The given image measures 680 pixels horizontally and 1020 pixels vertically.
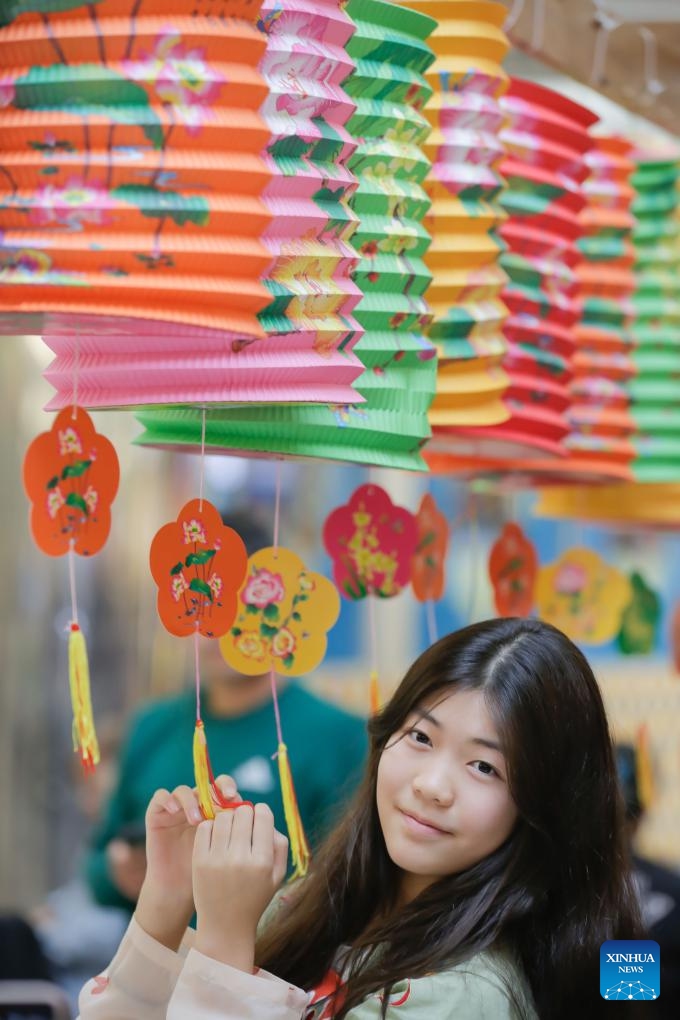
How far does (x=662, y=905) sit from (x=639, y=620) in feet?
2.29

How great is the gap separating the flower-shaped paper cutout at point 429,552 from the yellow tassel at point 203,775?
0.47 metres

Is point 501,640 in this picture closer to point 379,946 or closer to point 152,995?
point 379,946

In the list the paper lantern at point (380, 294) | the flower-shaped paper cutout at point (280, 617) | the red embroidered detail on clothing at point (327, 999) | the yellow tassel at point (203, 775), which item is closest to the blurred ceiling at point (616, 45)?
the paper lantern at point (380, 294)

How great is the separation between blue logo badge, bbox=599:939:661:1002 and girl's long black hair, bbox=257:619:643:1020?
0.01 metres

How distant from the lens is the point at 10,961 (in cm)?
260

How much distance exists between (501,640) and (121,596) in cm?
328

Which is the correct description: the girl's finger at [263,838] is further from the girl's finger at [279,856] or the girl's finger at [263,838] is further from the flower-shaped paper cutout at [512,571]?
the flower-shaped paper cutout at [512,571]

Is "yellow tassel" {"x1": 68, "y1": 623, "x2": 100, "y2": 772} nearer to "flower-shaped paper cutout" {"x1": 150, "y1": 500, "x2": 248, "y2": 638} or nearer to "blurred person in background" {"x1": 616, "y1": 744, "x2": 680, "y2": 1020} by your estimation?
"flower-shaped paper cutout" {"x1": 150, "y1": 500, "x2": 248, "y2": 638}

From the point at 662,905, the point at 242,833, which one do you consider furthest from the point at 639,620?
the point at 242,833

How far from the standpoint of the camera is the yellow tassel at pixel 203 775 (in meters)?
1.18

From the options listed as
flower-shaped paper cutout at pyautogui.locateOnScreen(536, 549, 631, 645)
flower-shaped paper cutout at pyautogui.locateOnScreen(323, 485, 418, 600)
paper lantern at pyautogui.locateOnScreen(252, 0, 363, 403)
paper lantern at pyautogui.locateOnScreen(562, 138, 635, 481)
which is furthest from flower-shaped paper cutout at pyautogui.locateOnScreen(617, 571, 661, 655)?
paper lantern at pyautogui.locateOnScreen(252, 0, 363, 403)

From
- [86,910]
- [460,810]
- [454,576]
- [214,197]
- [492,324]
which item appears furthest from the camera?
[454,576]

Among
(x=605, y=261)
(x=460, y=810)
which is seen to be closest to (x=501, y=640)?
(x=460, y=810)

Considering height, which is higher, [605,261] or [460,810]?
[605,261]
